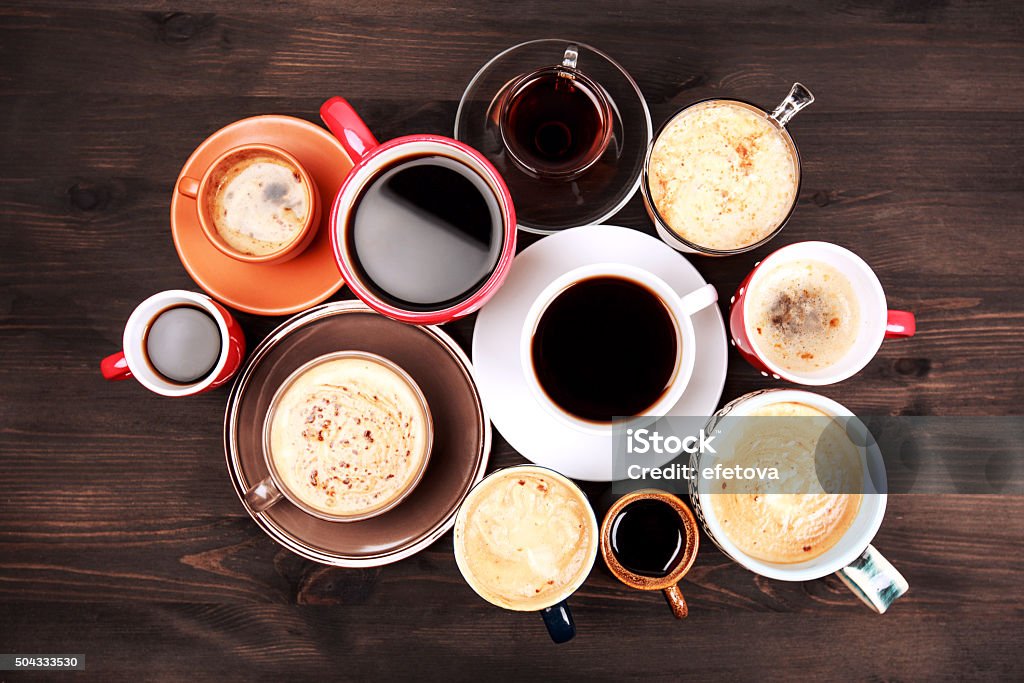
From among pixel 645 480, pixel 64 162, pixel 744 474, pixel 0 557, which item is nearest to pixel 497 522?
pixel 645 480

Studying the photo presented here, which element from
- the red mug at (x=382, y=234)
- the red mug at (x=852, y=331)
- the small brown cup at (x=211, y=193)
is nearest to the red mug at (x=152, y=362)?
the small brown cup at (x=211, y=193)

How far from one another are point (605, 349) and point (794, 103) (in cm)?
59

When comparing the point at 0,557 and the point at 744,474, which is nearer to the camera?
the point at 744,474

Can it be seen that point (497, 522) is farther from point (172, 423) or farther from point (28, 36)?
point (28, 36)

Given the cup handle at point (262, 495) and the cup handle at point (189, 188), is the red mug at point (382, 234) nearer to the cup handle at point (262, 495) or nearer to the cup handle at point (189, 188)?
the cup handle at point (189, 188)

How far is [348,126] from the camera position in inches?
44.2

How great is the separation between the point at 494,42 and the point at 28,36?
1.02 meters

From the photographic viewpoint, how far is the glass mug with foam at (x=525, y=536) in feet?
3.83

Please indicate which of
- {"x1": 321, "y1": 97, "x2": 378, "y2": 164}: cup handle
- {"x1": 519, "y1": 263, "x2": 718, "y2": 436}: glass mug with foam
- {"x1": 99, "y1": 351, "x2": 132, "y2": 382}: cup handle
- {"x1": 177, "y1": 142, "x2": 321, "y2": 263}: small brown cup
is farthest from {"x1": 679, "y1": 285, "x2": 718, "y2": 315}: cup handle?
{"x1": 99, "y1": 351, "x2": 132, "y2": 382}: cup handle

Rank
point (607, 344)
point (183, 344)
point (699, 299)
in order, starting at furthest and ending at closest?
point (183, 344) < point (607, 344) < point (699, 299)

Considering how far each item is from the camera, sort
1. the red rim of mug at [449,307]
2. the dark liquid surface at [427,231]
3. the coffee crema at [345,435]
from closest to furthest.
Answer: the red rim of mug at [449,307] < the dark liquid surface at [427,231] < the coffee crema at [345,435]

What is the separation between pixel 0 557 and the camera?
136 centimetres

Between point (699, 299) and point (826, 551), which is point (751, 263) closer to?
point (699, 299)

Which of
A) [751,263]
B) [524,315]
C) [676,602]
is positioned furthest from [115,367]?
[751,263]
